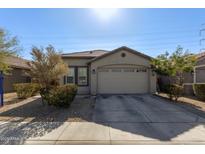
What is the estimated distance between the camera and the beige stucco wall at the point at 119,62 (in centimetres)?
2066

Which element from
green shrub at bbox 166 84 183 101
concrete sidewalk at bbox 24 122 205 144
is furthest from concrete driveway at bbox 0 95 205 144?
green shrub at bbox 166 84 183 101

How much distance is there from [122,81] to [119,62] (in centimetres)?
168

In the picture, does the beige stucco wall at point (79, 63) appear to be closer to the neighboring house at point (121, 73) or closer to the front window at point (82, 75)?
the neighboring house at point (121, 73)

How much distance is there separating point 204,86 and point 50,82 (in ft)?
33.8

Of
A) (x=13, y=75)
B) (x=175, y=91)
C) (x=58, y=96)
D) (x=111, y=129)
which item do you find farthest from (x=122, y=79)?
(x=13, y=75)

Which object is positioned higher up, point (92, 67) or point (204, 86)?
point (92, 67)

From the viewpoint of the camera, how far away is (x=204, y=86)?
16328mm

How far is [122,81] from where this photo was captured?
20953 mm

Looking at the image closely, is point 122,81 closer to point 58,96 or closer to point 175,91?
point 175,91

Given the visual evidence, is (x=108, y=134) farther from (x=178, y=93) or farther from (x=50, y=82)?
(x=178, y=93)

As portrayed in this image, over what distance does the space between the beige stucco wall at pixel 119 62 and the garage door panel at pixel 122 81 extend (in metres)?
0.44

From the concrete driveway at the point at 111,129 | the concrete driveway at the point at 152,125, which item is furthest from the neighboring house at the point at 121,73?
the concrete driveway at the point at 111,129
